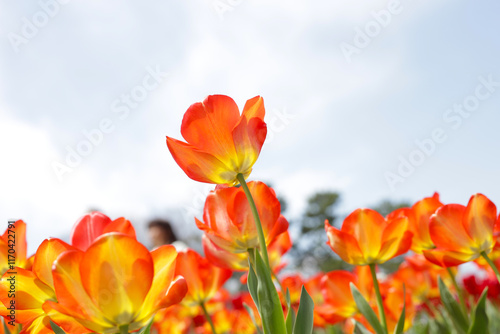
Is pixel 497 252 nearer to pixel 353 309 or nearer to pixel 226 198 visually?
pixel 353 309

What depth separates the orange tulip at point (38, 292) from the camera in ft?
1.90

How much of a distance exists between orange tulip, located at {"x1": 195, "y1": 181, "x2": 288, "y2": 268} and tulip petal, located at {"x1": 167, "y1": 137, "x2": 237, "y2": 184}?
66 millimetres

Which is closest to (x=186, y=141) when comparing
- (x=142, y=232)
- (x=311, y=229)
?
(x=142, y=232)

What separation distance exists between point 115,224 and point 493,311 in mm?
2432

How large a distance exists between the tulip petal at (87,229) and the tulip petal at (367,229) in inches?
21.9

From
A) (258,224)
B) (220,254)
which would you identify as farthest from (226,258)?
(258,224)

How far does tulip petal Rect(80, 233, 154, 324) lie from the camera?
1.65 ft

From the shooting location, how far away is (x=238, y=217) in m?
0.75

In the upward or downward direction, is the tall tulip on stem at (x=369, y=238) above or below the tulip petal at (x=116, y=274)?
above

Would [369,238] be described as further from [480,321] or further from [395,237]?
[480,321]

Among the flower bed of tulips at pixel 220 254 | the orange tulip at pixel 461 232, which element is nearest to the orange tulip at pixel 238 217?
the flower bed of tulips at pixel 220 254

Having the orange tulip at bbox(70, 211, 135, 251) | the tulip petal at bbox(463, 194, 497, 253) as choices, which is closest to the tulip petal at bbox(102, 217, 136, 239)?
the orange tulip at bbox(70, 211, 135, 251)

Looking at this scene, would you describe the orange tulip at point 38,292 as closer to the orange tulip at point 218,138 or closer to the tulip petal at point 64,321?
the tulip petal at point 64,321

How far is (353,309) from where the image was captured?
1.14 meters
